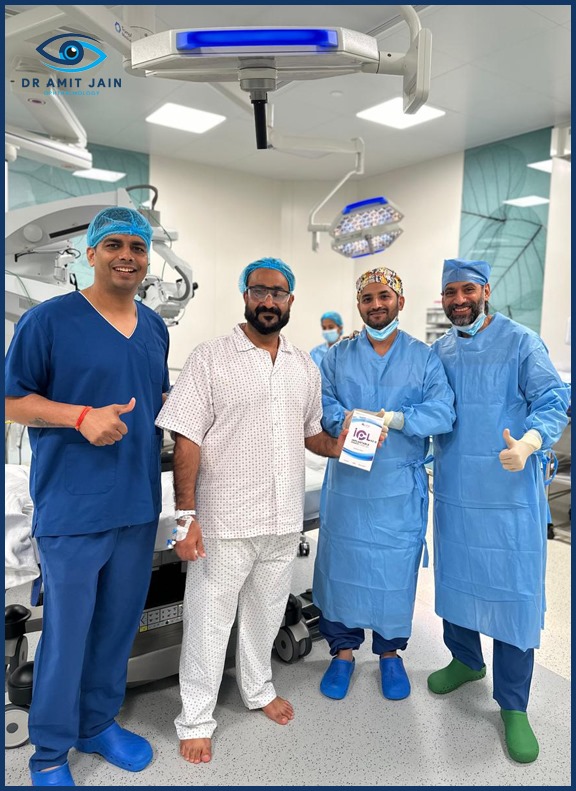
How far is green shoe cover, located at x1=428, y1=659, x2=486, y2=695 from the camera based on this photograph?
2174 millimetres

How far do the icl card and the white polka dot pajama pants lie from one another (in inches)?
13.0

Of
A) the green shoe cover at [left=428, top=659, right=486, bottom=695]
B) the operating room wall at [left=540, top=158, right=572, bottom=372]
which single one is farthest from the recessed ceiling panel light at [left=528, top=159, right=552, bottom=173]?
the green shoe cover at [left=428, top=659, right=486, bottom=695]

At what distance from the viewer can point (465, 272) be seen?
6.58 feet

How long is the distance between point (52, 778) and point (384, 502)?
132cm

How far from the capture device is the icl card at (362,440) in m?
1.90

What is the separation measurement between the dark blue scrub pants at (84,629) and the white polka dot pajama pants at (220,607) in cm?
18

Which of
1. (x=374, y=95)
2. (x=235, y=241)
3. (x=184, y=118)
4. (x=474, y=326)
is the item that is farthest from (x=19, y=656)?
(x=235, y=241)

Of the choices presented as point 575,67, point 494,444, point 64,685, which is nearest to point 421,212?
point 575,67

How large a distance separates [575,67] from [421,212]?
3639 mm

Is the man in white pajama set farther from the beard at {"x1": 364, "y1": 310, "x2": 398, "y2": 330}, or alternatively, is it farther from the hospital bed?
the beard at {"x1": 364, "y1": 310, "x2": 398, "y2": 330}

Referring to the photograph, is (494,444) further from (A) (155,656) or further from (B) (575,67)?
(B) (575,67)

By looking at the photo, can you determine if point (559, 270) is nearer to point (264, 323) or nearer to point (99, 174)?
point (264, 323)

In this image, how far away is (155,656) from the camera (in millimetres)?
2027

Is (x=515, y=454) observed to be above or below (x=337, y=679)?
above
